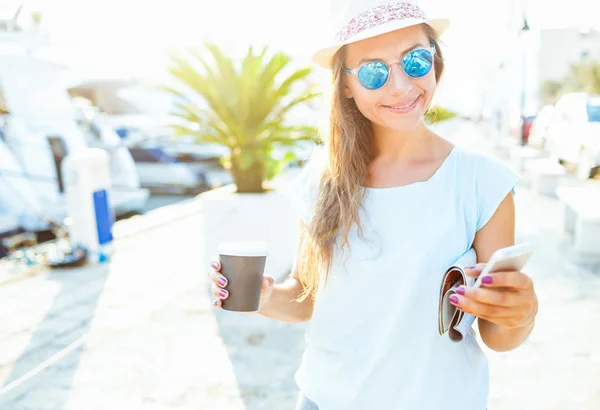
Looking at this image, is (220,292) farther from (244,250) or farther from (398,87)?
(398,87)

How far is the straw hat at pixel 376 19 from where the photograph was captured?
139 centimetres

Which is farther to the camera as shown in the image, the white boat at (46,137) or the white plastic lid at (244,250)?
the white boat at (46,137)

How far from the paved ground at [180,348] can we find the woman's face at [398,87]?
236 centimetres

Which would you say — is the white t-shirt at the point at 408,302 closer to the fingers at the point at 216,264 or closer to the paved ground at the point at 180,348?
the fingers at the point at 216,264

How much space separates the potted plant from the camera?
222 inches

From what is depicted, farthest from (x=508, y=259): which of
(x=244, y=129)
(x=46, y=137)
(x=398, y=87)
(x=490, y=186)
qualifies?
(x=46, y=137)

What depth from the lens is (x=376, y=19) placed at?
54.9 inches

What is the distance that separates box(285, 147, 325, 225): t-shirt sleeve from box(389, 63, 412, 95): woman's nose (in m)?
0.37

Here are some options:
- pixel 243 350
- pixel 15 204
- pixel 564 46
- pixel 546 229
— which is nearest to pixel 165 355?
pixel 243 350

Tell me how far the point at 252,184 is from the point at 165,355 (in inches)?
88.4

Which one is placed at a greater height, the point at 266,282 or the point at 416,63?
the point at 416,63

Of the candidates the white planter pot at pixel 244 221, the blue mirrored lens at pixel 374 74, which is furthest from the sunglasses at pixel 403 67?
the white planter pot at pixel 244 221

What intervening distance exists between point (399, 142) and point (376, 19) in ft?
1.17

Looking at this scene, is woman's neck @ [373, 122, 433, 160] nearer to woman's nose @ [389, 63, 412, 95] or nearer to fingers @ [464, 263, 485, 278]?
woman's nose @ [389, 63, 412, 95]
